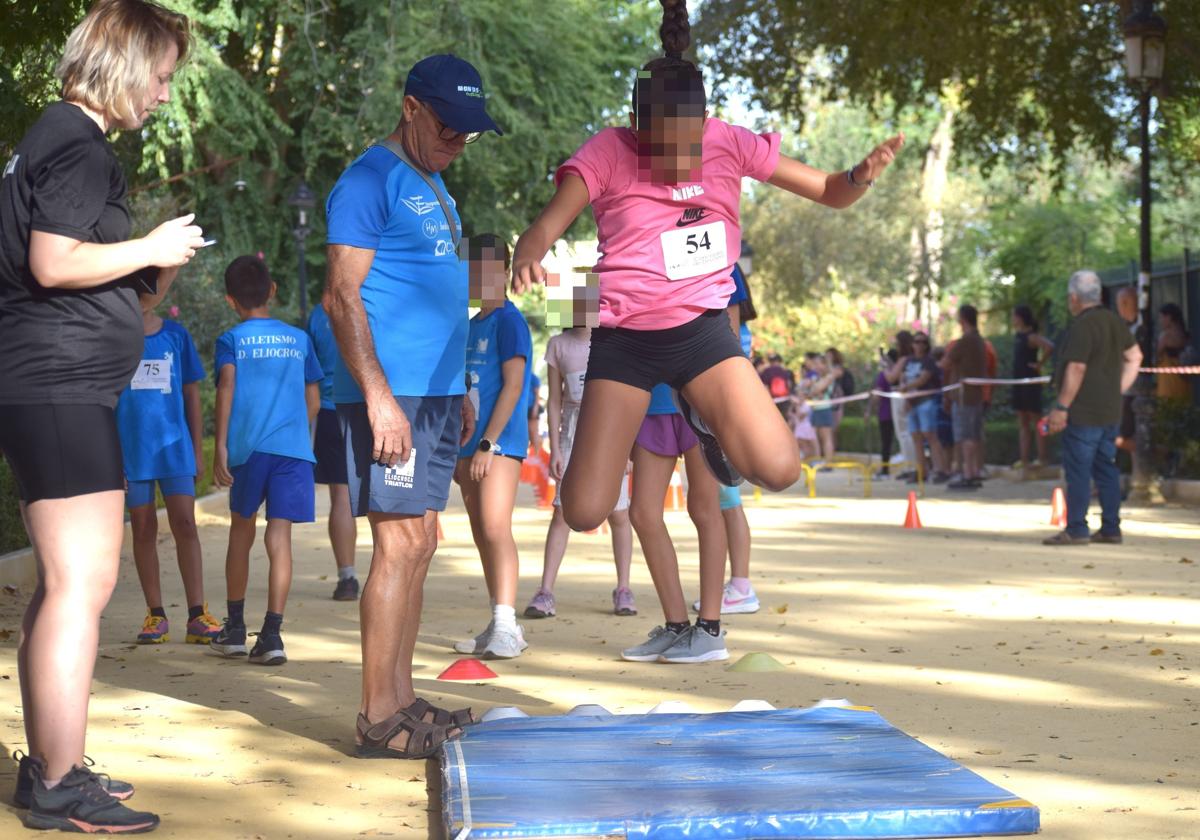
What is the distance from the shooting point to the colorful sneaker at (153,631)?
8.33m

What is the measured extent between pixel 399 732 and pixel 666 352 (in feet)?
5.49

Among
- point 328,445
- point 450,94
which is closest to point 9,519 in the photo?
point 328,445

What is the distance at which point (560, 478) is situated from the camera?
9.41 m

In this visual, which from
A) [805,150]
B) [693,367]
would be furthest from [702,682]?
[805,150]

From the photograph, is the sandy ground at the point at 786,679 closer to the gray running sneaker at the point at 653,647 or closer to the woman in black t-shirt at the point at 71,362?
the gray running sneaker at the point at 653,647

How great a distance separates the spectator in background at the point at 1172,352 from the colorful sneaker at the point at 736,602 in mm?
9562

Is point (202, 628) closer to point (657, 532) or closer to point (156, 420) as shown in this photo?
point (156, 420)

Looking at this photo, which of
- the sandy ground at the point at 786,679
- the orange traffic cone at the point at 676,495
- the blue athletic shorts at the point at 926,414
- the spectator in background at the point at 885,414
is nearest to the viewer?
the sandy ground at the point at 786,679

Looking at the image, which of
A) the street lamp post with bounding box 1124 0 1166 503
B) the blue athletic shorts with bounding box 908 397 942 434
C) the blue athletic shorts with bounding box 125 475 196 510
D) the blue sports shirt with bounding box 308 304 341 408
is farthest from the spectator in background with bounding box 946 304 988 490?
the blue athletic shorts with bounding box 125 475 196 510

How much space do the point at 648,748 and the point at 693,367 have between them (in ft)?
4.93

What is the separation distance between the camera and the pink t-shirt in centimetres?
609

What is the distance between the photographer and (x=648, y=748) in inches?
210

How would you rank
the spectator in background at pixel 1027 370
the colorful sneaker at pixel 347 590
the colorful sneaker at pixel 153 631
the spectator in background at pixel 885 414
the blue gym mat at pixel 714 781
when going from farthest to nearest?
the spectator in background at pixel 885 414 → the spectator in background at pixel 1027 370 → the colorful sneaker at pixel 347 590 → the colorful sneaker at pixel 153 631 → the blue gym mat at pixel 714 781

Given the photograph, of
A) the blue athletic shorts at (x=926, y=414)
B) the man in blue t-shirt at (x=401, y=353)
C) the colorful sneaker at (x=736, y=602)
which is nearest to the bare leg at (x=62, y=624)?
the man in blue t-shirt at (x=401, y=353)
